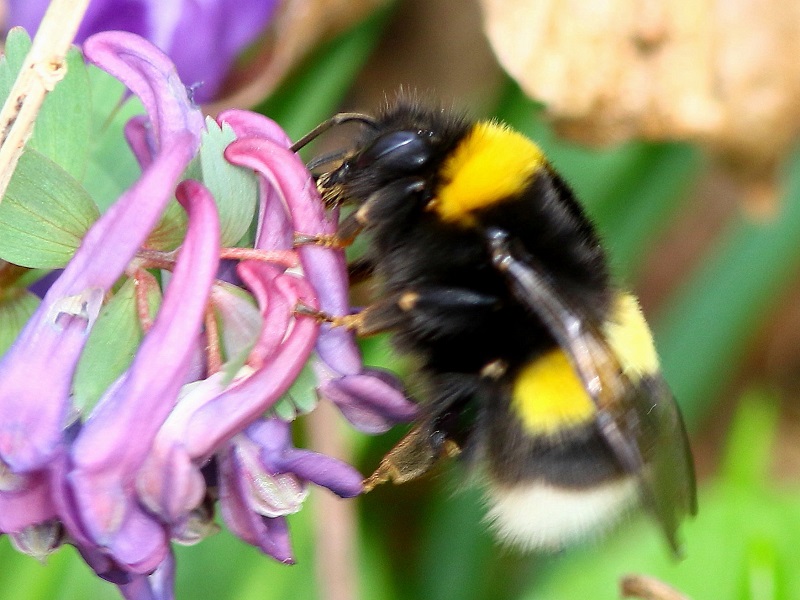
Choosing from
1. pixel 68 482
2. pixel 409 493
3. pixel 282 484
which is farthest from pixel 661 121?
pixel 68 482

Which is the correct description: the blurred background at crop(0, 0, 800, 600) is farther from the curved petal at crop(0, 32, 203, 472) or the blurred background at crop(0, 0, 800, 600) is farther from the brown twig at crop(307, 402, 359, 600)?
the curved petal at crop(0, 32, 203, 472)

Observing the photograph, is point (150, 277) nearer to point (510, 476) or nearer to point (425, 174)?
point (425, 174)

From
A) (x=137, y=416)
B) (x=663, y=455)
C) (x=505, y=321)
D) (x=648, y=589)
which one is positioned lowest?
(x=648, y=589)

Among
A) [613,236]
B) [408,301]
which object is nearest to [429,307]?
[408,301]

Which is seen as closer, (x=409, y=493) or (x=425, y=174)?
(x=425, y=174)

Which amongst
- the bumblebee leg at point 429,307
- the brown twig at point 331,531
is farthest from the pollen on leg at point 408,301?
the brown twig at point 331,531

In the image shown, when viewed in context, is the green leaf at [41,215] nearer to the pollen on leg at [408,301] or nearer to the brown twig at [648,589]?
the pollen on leg at [408,301]

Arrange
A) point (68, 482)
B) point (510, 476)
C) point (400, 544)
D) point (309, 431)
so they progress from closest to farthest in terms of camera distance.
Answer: point (68, 482) < point (510, 476) < point (309, 431) < point (400, 544)

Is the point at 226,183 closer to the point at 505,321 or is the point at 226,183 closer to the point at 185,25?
the point at 505,321
